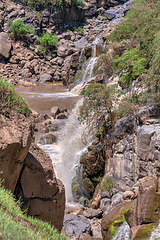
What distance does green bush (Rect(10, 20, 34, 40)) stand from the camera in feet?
80.9

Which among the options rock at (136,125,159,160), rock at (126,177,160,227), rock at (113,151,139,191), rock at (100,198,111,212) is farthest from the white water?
rock at (126,177,160,227)

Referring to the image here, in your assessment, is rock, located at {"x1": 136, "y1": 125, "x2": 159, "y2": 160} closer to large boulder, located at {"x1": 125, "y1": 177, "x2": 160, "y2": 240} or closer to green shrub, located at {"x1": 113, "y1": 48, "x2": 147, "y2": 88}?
large boulder, located at {"x1": 125, "y1": 177, "x2": 160, "y2": 240}

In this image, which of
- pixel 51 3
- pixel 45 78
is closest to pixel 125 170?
pixel 45 78

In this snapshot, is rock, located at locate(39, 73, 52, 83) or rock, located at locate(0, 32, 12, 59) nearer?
rock, located at locate(39, 73, 52, 83)

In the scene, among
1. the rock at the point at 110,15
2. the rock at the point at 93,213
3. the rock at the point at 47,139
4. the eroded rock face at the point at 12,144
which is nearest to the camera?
the eroded rock face at the point at 12,144

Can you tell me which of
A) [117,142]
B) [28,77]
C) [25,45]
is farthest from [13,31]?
[117,142]

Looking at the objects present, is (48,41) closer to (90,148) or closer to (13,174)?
(90,148)

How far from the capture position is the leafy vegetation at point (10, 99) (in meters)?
3.46

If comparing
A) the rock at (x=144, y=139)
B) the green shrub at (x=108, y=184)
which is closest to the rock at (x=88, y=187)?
the green shrub at (x=108, y=184)

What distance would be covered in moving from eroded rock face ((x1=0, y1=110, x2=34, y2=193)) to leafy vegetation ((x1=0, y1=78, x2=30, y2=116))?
4.3 inches

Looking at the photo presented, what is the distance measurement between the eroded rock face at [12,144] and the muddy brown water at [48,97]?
34.1 feet

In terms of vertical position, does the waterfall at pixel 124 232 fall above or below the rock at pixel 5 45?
below

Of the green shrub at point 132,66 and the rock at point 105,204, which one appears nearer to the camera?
the rock at point 105,204

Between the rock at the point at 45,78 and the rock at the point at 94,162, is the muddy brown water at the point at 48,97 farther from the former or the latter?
the rock at the point at 94,162
